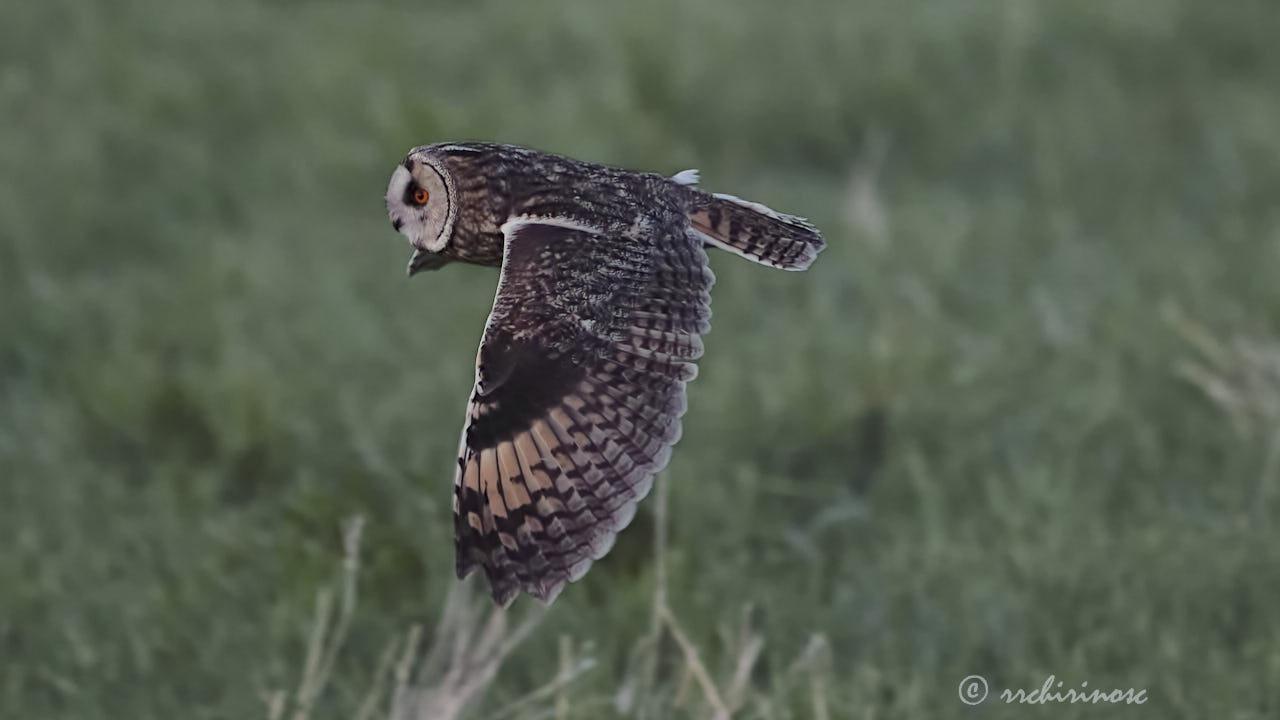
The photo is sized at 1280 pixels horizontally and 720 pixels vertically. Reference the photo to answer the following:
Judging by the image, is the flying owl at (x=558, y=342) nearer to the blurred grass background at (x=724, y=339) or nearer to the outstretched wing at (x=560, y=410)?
the outstretched wing at (x=560, y=410)

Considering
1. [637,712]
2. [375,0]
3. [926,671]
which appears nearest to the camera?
[637,712]

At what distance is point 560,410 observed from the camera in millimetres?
2875

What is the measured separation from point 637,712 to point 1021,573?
1075mm

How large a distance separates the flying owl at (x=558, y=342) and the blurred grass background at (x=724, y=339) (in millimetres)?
1034

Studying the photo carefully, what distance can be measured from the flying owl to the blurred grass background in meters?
1.03

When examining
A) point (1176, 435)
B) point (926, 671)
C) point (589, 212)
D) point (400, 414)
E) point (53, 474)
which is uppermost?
point (589, 212)

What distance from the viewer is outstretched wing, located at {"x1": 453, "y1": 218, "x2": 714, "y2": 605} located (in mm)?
2793

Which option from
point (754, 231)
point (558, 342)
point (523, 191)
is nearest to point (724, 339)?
point (754, 231)

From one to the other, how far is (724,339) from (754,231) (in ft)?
7.94

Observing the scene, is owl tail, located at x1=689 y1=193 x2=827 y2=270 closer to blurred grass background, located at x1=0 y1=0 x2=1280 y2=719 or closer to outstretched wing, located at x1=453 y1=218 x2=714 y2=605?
outstretched wing, located at x1=453 y1=218 x2=714 y2=605

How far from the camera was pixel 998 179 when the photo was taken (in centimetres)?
679

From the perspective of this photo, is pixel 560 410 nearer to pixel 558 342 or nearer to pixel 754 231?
pixel 558 342

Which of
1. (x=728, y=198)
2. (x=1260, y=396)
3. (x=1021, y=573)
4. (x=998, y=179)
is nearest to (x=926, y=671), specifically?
(x=1021, y=573)

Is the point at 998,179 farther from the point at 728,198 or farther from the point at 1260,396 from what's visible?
the point at 728,198
